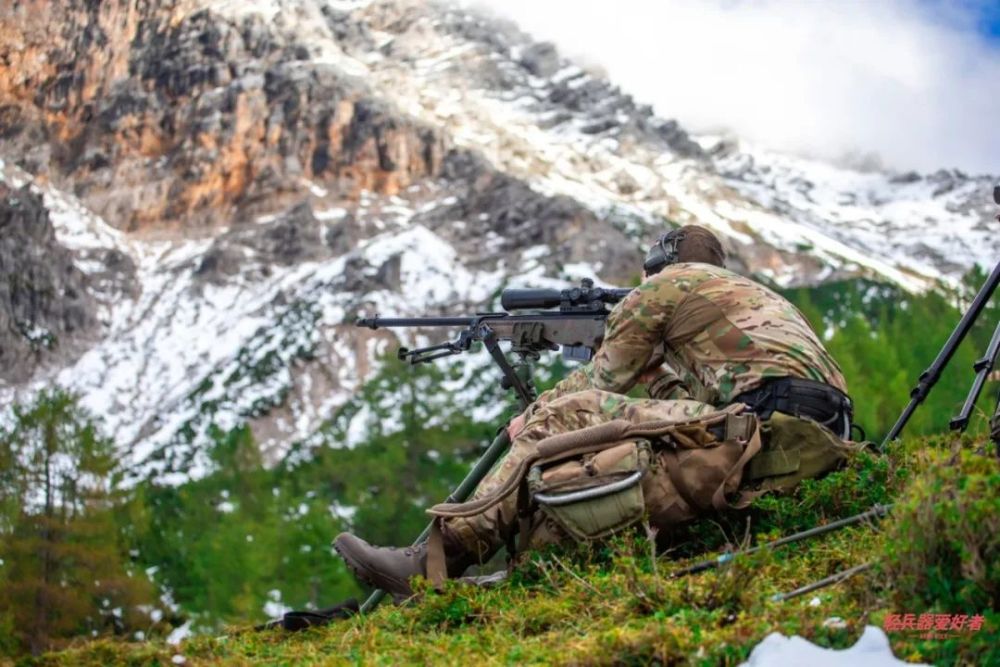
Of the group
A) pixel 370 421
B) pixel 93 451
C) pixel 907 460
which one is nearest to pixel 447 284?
pixel 370 421

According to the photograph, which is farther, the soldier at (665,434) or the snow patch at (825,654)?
the soldier at (665,434)

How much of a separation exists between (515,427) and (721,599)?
102 inches

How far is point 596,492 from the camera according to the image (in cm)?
605

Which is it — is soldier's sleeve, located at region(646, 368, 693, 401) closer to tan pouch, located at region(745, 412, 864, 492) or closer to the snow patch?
tan pouch, located at region(745, 412, 864, 492)

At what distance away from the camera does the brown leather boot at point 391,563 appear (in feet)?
21.3

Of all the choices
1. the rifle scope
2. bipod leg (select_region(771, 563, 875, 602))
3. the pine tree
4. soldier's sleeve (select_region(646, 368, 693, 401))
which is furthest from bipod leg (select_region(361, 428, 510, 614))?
the pine tree

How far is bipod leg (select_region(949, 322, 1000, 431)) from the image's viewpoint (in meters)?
6.42

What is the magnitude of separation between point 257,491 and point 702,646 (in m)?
53.5

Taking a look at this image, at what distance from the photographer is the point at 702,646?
3.95m

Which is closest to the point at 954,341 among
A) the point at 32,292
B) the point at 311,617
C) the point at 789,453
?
the point at 789,453

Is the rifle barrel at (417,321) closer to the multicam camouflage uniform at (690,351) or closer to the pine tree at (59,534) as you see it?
the multicam camouflage uniform at (690,351)

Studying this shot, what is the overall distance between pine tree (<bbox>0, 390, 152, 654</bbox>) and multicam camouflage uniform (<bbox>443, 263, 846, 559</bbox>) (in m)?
30.6

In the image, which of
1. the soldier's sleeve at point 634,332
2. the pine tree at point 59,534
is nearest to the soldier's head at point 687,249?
the soldier's sleeve at point 634,332

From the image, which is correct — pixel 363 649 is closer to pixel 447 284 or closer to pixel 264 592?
pixel 264 592
